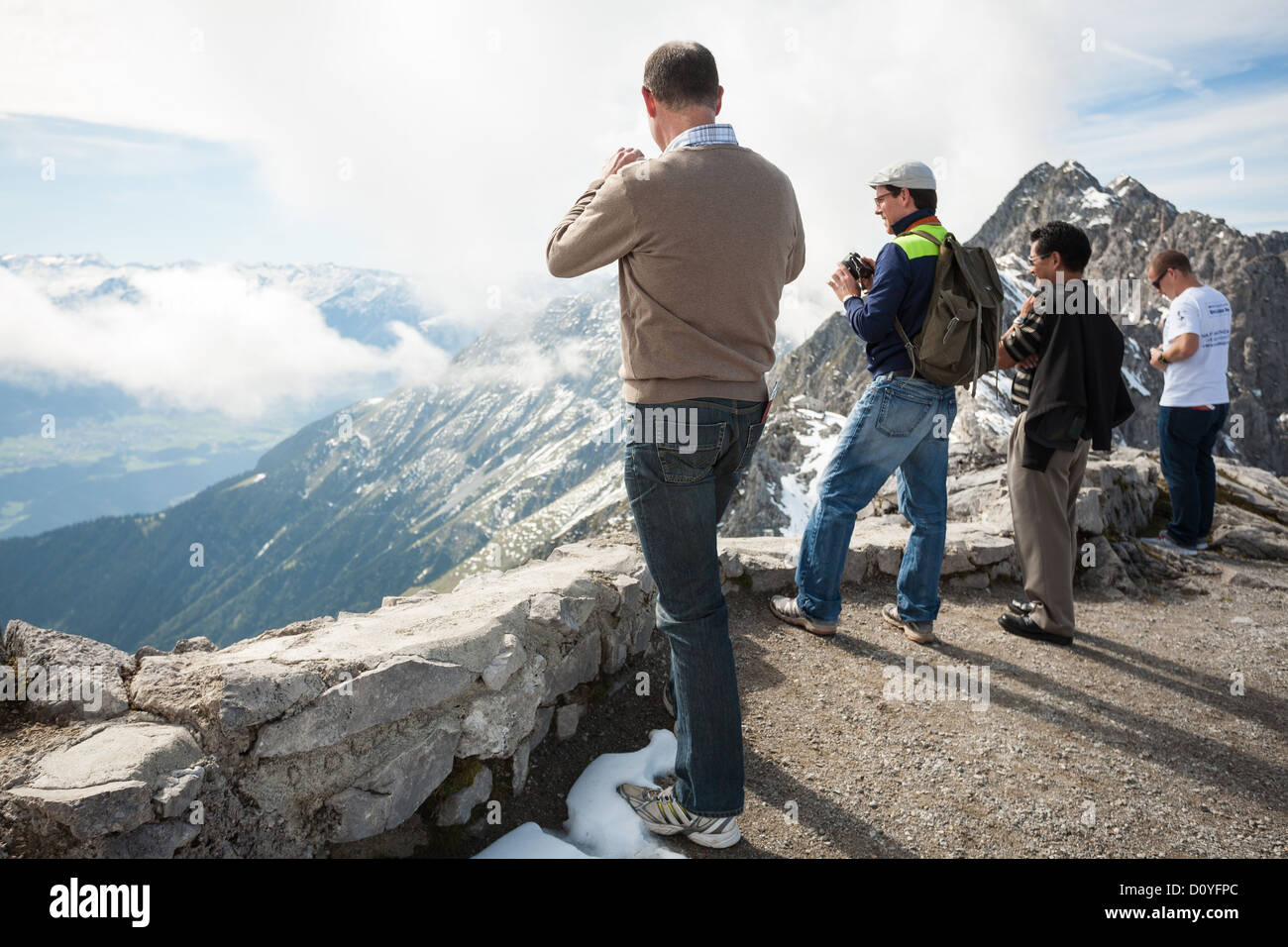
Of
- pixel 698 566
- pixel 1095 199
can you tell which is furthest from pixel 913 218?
pixel 1095 199

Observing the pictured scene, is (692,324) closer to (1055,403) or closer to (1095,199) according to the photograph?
(1055,403)

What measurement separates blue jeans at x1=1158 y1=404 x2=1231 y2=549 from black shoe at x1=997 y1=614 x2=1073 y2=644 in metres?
4.84

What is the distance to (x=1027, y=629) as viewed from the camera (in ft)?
24.0

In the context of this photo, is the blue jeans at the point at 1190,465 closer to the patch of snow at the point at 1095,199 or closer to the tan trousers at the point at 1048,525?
the tan trousers at the point at 1048,525

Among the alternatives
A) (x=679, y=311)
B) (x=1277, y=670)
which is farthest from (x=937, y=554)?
(x=679, y=311)

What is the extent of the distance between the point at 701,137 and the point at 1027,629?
627 cm

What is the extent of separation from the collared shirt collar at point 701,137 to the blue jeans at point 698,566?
1.35m

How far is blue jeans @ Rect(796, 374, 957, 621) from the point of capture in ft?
20.2

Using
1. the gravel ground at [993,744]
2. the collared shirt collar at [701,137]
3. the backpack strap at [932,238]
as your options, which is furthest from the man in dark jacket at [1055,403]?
the collared shirt collar at [701,137]

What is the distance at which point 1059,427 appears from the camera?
677 centimetres

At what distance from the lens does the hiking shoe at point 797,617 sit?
6891mm

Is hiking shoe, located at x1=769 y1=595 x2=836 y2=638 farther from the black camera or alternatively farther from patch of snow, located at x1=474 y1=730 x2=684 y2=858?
the black camera

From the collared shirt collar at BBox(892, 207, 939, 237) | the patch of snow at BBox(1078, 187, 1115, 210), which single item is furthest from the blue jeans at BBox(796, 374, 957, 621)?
the patch of snow at BBox(1078, 187, 1115, 210)

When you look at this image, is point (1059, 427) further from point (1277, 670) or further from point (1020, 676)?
point (1277, 670)
